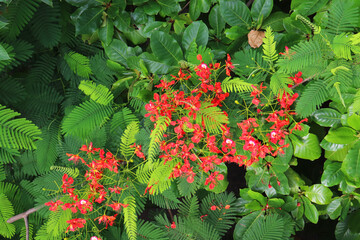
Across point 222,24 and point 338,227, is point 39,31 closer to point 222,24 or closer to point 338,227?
point 222,24

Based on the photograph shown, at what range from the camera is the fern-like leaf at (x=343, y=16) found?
41.9 inches

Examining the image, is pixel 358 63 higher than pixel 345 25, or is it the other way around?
pixel 345 25

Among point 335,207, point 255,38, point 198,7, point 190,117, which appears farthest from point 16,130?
point 335,207

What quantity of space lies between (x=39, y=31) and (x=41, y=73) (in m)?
0.26

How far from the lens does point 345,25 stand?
3.51 feet

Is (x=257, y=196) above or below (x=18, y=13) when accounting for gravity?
below

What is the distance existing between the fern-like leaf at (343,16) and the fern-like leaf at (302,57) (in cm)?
11

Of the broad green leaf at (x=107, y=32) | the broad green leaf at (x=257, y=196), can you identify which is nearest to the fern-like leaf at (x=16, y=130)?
the broad green leaf at (x=107, y=32)

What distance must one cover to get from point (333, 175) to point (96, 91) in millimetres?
1165

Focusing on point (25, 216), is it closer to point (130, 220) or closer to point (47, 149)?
point (47, 149)

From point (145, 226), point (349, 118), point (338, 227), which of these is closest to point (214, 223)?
point (145, 226)

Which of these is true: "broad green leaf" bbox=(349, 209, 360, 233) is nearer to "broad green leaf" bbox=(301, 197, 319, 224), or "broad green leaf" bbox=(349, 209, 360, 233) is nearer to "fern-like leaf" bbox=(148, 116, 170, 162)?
"broad green leaf" bbox=(301, 197, 319, 224)

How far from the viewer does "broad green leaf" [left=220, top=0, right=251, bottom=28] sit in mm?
1357

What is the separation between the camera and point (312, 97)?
1.14 metres
